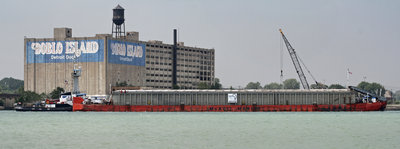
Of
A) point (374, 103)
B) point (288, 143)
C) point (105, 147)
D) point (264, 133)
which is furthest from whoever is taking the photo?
point (374, 103)

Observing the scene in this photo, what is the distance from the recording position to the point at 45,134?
90.1 m

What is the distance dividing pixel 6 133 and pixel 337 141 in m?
42.6

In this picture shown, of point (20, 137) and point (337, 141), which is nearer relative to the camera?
point (337, 141)

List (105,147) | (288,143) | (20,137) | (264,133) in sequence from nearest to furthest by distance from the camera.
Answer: (105,147), (288,143), (20,137), (264,133)

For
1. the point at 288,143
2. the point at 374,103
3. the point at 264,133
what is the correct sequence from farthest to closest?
1. the point at 374,103
2. the point at 264,133
3. the point at 288,143

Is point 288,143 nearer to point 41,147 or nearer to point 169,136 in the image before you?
point 169,136

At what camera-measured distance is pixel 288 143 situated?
75.2 metres

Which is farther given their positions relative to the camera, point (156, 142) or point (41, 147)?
point (156, 142)

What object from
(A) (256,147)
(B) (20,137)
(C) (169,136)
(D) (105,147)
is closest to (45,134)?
(B) (20,137)

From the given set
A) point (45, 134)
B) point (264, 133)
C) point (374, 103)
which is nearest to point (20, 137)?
point (45, 134)

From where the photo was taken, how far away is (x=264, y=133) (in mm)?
91250

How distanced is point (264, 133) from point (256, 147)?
20293mm

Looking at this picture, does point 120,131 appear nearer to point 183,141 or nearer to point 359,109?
point 183,141

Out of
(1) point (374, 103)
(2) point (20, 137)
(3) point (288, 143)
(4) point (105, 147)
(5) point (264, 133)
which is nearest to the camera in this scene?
(4) point (105, 147)
